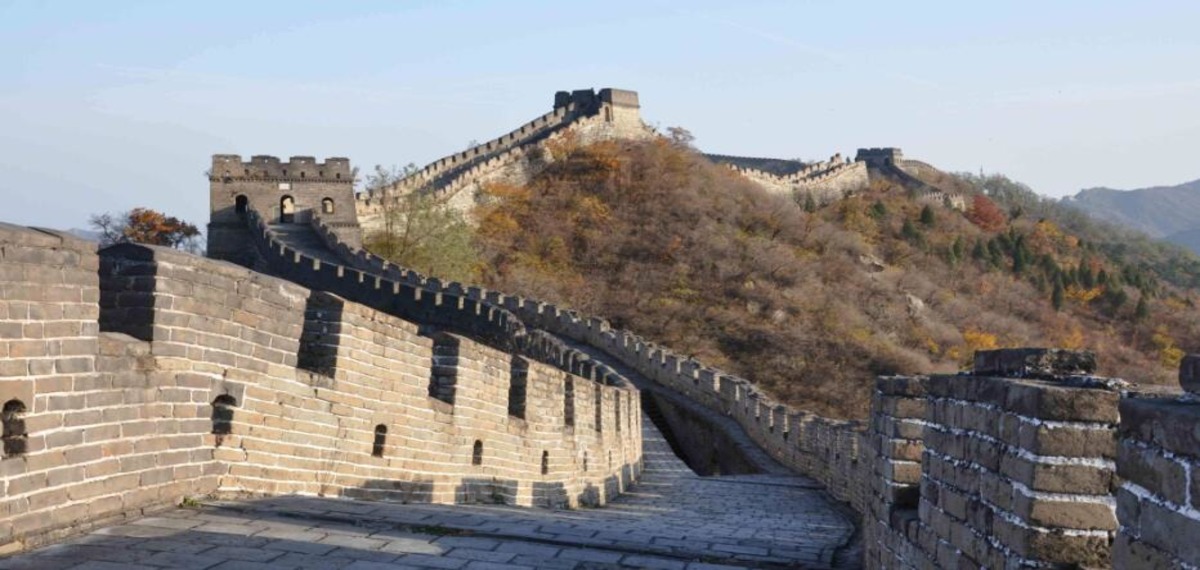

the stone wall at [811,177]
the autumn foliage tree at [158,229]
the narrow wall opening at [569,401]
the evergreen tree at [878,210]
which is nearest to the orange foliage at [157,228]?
the autumn foliage tree at [158,229]

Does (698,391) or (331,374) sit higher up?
(331,374)

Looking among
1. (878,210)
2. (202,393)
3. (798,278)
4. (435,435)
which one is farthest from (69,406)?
(878,210)

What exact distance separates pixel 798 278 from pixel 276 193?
21860mm

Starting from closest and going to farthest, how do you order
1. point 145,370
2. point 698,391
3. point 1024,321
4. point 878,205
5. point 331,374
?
point 145,370 → point 331,374 → point 698,391 → point 1024,321 → point 878,205

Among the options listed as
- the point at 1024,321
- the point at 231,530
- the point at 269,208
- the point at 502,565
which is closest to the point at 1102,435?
the point at 502,565

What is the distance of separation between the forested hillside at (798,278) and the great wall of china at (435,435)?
1185 inches

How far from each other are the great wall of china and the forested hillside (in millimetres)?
30101

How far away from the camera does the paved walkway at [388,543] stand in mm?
5586

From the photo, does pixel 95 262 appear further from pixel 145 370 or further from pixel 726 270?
pixel 726 270

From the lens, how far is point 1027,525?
12.8 feet

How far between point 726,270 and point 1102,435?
163ft

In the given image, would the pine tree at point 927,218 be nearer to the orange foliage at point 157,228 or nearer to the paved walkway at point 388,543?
the orange foliage at point 157,228

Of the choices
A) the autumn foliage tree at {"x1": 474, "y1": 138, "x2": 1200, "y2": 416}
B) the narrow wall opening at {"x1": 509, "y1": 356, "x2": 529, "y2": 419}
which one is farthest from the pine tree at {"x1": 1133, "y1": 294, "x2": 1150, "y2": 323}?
the narrow wall opening at {"x1": 509, "y1": 356, "x2": 529, "y2": 419}

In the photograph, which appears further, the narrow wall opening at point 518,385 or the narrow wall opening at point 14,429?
the narrow wall opening at point 518,385
